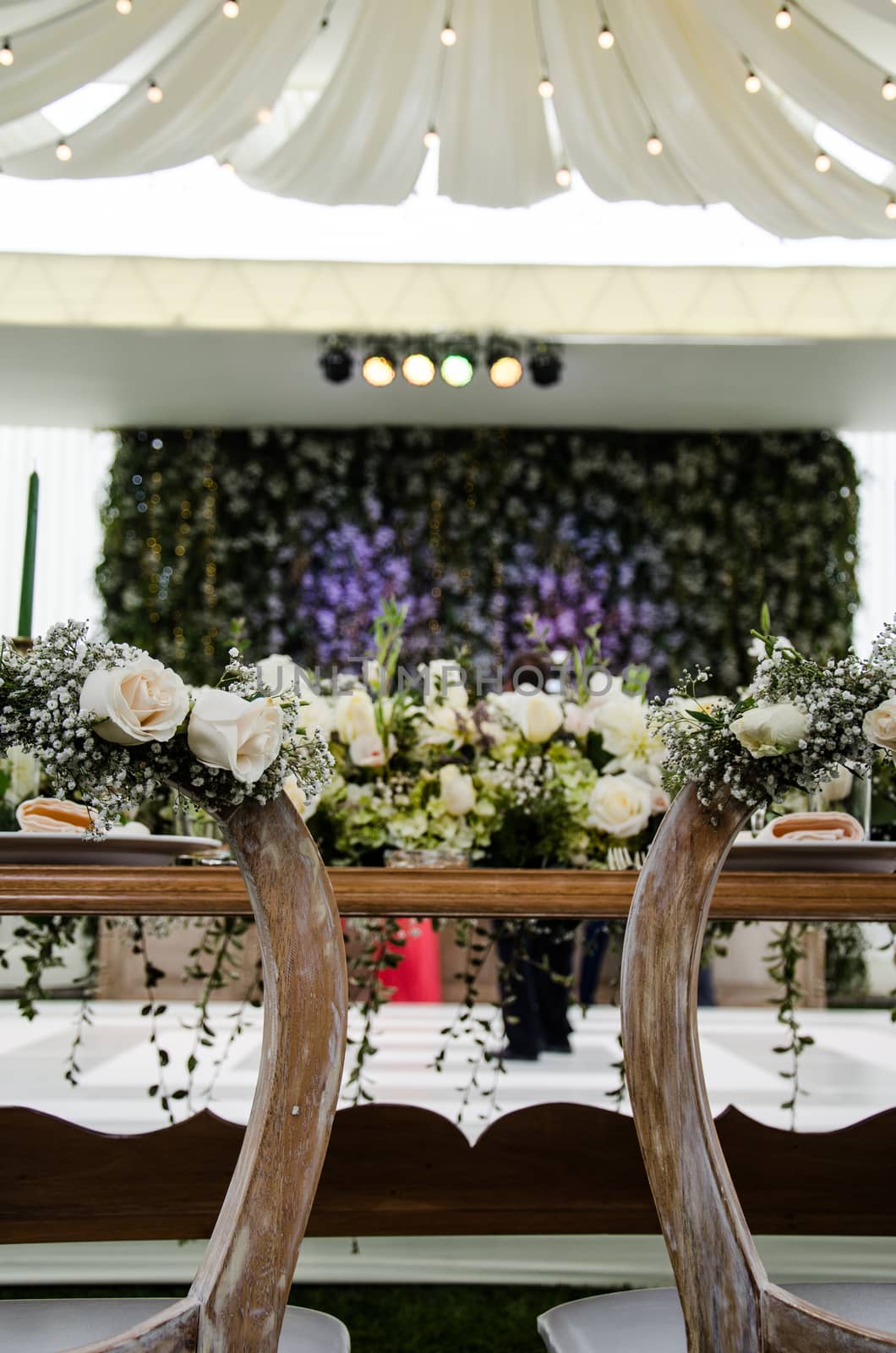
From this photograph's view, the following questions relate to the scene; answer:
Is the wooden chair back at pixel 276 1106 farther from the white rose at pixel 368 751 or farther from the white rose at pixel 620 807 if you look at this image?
the white rose at pixel 368 751

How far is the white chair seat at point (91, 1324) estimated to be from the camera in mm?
968

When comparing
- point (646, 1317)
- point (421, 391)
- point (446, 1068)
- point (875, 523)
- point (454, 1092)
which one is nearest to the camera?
point (646, 1317)

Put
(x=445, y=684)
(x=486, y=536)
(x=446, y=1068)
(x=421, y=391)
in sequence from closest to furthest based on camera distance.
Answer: (x=445, y=684) < (x=446, y=1068) < (x=421, y=391) < (x=486, y=536)

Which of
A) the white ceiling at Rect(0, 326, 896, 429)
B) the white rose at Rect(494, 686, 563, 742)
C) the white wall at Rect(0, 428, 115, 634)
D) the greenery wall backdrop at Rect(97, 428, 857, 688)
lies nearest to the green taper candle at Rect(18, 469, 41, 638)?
the white rose at Rect(494, 686, 563, 742)

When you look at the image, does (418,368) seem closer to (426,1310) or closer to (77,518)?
(77,518)

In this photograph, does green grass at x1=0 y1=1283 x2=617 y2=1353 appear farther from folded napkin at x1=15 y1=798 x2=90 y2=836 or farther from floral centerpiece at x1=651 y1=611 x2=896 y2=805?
floral centerpiece at x1=651 y1=611 x2=896 y2=805

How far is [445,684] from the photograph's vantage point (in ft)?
7.57

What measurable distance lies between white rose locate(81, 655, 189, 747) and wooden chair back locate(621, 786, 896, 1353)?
0.44 m

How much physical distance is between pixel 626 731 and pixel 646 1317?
1.11 meters

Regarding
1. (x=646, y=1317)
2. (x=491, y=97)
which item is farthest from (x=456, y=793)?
(x=491, y=97)

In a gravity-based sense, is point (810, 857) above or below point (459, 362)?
below

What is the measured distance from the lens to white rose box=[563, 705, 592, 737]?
213 cm

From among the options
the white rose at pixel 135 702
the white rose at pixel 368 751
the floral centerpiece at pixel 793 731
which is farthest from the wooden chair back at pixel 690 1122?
the white rose at pixel 368 751

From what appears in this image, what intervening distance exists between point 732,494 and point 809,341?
1776mm
